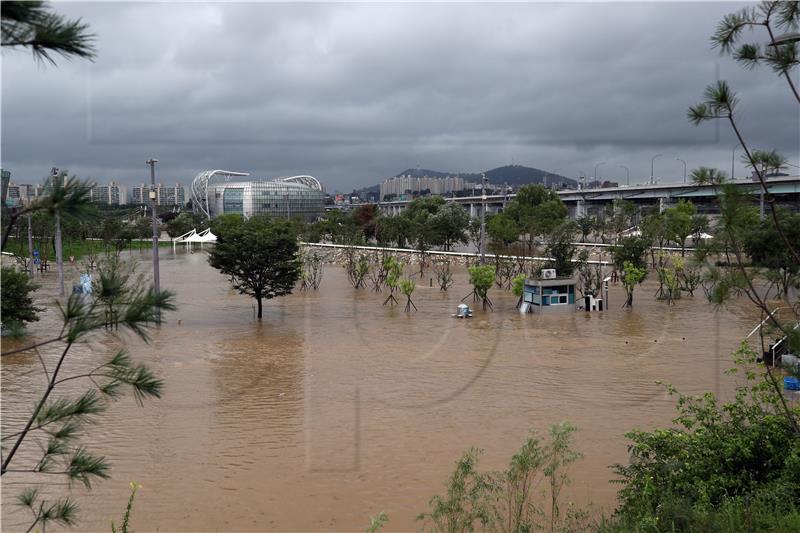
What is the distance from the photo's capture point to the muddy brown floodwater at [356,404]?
6699mm

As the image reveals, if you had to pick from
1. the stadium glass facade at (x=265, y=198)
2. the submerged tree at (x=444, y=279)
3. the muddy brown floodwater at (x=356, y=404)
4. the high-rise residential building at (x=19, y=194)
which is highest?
the stadium glass facade at (x=265, y=198)

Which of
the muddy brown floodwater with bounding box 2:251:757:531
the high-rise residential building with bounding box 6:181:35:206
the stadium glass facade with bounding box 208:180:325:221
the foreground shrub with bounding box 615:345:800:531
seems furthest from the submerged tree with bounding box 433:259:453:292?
the stadium glass facade with bounding box 208:180:325:221

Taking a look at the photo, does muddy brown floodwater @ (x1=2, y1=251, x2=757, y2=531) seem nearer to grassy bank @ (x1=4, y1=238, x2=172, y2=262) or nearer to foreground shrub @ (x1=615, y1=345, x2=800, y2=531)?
foreground shrub @ (x1=615, y1=345, x2=800, y2=531)

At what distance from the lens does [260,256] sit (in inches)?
699

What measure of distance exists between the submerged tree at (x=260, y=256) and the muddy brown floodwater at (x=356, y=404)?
3.50ft

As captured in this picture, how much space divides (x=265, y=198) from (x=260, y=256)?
8419 centimetres

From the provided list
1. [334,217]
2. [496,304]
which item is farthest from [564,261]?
[334,217]

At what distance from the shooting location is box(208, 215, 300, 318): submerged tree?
17.7 meters

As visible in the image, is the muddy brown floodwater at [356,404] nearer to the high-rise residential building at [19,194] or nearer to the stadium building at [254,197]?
the high-rise residential building at [19,194]

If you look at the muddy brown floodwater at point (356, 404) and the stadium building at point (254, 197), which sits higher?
the stadium building at point (254, 197)

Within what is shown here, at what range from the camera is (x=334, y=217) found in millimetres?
59312

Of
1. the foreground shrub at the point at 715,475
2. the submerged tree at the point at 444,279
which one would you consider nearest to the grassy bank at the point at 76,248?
the submerged tree at the point at 444,279

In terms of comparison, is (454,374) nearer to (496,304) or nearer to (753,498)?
(753,498)

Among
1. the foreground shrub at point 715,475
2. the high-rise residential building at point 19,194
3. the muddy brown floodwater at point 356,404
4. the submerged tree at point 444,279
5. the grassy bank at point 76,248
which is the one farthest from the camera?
the grassy bank at point 76,248
